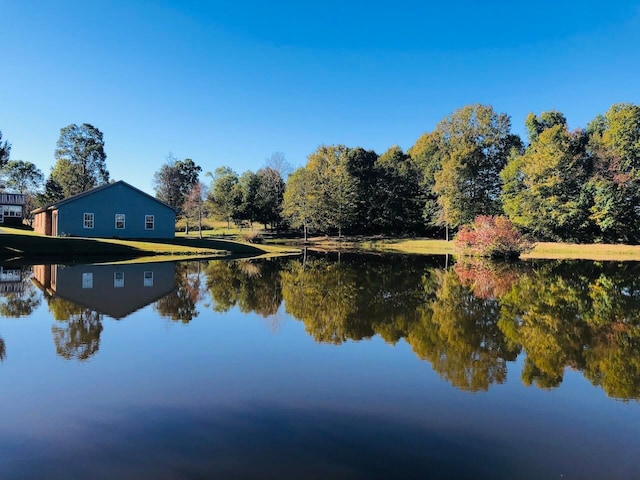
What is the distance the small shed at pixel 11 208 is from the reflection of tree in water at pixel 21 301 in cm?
4403

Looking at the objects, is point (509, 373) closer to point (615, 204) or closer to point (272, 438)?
point (272, 438)

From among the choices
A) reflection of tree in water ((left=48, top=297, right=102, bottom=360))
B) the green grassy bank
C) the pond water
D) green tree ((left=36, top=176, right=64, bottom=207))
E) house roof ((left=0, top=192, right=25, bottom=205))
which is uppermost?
green tree ((left=36, top=176, right=64, bottom=207))

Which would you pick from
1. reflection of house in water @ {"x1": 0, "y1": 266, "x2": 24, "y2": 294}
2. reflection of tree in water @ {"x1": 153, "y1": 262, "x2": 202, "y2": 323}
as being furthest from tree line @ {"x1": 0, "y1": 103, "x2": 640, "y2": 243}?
reflection of tree in water @ {"x1": 153, "y1": 262, "x2": 202, "y2": 323}

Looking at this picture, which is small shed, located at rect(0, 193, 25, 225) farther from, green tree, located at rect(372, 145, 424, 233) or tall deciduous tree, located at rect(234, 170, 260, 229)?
green tree, located at rect(372, 145, 424, 233)

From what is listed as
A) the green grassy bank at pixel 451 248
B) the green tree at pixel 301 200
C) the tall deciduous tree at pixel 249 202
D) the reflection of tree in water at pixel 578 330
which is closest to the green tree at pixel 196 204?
the tall deciduous tree at pixel 249 202

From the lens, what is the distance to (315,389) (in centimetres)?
623

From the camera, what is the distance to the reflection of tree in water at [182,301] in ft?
36.8

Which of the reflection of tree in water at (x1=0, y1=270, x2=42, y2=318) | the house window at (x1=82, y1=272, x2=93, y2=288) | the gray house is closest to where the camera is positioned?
the reflection of tree in water at (x1=0, y1=270, x2=42, y2=318)

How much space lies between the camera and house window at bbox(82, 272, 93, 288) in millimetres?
15258

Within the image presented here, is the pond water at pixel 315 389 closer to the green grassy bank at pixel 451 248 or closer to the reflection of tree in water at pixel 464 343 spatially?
the reflection of tree in water at pixel 464 343

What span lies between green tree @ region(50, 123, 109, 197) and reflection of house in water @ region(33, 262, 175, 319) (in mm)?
52268

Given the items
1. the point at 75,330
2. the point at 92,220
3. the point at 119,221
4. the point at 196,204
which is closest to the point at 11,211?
the point at 196,204

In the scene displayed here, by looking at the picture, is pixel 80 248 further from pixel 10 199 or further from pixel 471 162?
pixel 471 162

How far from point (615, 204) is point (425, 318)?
138ft
